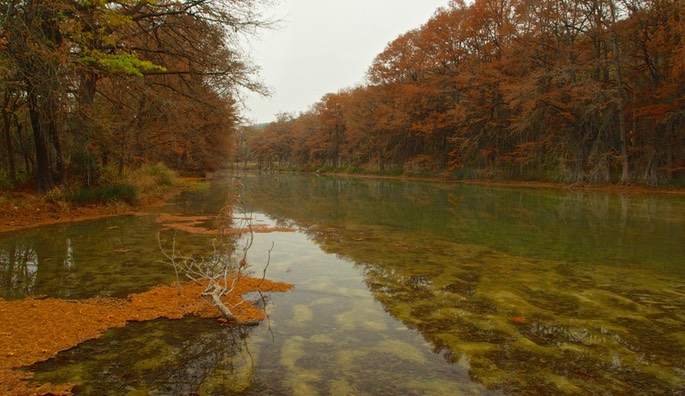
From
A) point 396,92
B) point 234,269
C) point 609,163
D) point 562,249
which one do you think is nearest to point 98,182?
point 234,269

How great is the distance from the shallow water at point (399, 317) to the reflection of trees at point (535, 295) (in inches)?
0.9

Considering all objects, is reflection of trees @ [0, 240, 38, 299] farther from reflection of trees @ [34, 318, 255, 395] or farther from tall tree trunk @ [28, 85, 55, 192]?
tall tree trunk @ [28, 85, 55, 192]

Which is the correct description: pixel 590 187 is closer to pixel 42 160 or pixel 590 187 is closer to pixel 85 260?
pixel 85 260

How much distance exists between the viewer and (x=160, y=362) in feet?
11.0

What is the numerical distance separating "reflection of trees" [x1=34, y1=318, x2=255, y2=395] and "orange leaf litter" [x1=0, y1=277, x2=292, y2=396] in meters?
0.14

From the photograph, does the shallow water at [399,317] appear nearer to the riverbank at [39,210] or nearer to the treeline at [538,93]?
the riverbank at [39,210]

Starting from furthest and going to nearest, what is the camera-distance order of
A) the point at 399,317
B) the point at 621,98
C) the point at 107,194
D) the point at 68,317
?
the point at 621,98
the point at 107,194
the point at 399,317
the point at 68,317

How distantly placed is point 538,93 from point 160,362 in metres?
26.5

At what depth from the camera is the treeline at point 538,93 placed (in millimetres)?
23297

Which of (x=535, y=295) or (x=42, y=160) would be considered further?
(x=42, y=160)

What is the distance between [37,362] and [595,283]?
647cm

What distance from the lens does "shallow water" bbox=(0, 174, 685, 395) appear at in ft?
10.5

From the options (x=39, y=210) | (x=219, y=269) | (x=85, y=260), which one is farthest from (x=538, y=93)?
(x=85, y=260)

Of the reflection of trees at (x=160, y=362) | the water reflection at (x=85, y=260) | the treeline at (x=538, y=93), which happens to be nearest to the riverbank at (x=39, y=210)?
the water reflection at (x=85, y=260)
